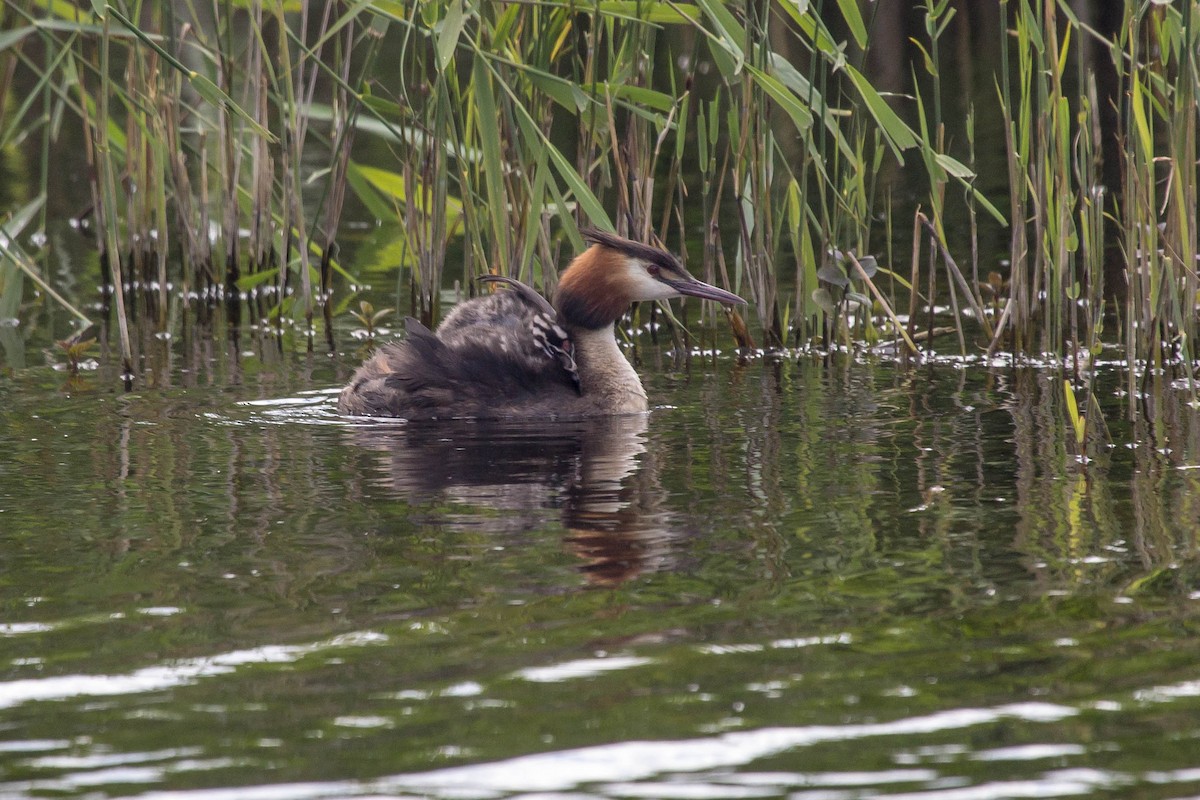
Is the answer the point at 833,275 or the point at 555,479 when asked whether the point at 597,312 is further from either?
the point at 555,479

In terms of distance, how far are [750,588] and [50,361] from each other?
4982mm

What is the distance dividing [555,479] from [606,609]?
1.63 meters

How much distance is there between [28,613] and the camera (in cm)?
411

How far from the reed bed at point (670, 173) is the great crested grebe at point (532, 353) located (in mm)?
295

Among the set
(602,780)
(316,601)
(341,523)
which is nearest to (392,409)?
(341,523)

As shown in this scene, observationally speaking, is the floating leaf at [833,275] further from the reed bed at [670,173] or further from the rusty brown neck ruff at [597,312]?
the rusty brown neck ruff at [597,312]

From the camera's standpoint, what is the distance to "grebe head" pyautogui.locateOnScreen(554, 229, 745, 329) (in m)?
7.14

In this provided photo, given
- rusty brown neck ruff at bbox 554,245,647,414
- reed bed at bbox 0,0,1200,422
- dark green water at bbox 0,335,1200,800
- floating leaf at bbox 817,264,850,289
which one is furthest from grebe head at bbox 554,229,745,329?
dark green water at bbox 0,335,1200,800

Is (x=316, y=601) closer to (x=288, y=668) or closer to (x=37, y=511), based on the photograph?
(x=288, y=668)

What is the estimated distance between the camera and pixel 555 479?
223 inches

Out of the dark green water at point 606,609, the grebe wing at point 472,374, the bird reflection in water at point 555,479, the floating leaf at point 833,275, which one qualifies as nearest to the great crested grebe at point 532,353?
the grebe wing at point 472,374

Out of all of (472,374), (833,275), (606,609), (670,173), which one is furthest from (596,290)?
(606,609)

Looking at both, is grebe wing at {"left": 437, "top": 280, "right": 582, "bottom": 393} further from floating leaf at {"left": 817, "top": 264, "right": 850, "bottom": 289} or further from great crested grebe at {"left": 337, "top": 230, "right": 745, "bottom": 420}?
floating leaf at {"left": 817, "top": 264, "right": 850, "bottom": 289}

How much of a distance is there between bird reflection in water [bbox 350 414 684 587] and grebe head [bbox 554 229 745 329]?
57cm
